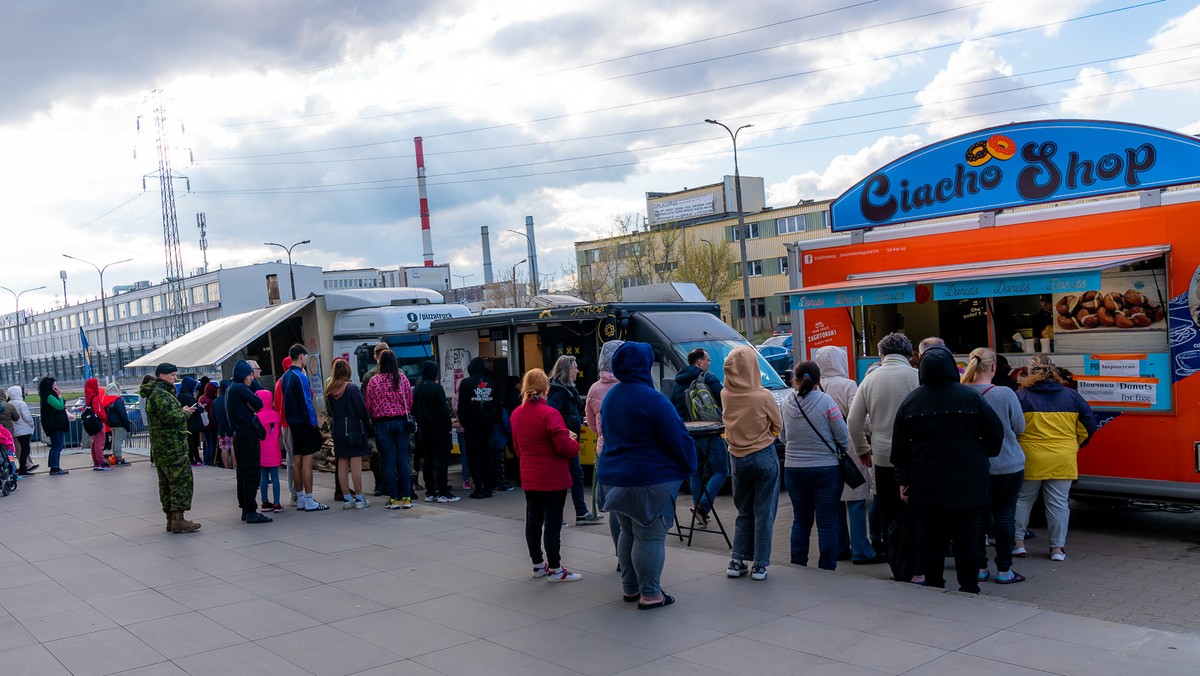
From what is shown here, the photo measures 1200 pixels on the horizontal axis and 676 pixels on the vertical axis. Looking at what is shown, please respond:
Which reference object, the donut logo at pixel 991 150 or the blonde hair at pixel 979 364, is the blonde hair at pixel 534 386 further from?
the donut logo at pixel 991 150

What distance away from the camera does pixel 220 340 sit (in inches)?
640

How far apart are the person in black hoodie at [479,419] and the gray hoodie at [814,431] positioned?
5.41m

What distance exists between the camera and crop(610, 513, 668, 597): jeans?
620 cm

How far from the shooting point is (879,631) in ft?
18.4

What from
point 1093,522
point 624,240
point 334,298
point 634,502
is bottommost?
point 1093,522

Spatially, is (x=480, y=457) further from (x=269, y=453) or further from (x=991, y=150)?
(x=991, y=150)

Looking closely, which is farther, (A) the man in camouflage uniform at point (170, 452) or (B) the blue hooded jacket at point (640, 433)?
(A) the man in camouflage uniform at point (170, 452)

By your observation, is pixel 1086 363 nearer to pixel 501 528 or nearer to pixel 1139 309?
pixel 1139 309

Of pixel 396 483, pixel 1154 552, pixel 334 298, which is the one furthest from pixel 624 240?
pixel 1154 552

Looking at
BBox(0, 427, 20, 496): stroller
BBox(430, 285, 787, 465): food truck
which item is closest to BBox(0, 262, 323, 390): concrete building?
BBox(0, 427, 20, 496): stroller

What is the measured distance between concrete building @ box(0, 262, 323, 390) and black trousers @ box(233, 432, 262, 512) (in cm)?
4764

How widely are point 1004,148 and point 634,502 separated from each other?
19.3 feet

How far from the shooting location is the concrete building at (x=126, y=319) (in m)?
74.6

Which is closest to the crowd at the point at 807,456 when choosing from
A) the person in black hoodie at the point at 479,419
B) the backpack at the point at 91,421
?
the person in black hoodie at the point at 479,419
